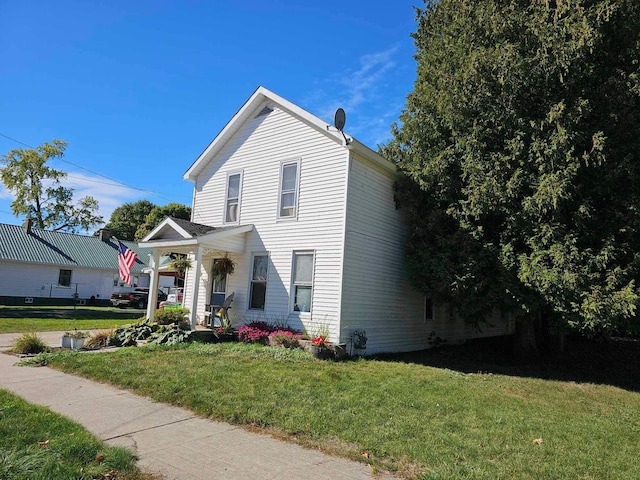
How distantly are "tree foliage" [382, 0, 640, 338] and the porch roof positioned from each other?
18.0 ft

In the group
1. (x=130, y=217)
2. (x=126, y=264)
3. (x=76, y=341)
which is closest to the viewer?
(x=76, y=341)

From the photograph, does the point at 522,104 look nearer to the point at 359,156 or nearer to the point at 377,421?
the point at 359,156

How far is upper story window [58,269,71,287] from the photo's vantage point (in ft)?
105

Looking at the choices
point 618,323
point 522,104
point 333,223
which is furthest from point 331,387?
point 522,104

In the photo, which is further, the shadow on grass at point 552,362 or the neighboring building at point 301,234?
the neighboring building at point 301,234

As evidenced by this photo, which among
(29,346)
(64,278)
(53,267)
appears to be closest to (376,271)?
(29,346)

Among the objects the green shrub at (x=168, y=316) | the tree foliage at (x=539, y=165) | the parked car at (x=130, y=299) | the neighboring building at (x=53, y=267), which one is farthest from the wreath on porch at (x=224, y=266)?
the neighboring building at (x=53, y=267)

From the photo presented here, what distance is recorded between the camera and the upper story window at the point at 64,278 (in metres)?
32.1

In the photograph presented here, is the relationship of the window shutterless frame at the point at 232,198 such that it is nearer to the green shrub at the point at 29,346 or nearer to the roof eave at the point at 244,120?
the roof eave at the point at 244,120

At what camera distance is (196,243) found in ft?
40.3

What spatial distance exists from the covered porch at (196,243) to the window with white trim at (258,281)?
63 cm

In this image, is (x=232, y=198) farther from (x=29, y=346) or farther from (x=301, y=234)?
(x=29, y=346)

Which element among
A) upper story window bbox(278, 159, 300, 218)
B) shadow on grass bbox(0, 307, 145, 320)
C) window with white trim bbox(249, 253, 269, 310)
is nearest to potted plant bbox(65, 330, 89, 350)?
window with white trim bbox(249, 253, 269, 310)

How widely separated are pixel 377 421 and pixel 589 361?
34.9 ft
